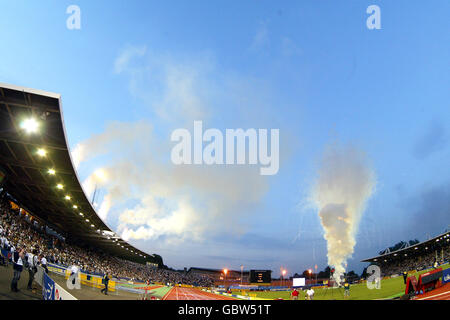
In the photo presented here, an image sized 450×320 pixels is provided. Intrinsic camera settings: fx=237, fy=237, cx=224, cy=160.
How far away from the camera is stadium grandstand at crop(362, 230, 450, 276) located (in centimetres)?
4522

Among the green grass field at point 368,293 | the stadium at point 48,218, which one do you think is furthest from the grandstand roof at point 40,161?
the green grass field at point 368,293

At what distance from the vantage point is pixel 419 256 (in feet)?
183

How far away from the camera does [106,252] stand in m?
66.6

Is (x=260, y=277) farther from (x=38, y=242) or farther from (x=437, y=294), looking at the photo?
(x=38, y=242)

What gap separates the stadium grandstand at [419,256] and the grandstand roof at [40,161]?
52.9 m

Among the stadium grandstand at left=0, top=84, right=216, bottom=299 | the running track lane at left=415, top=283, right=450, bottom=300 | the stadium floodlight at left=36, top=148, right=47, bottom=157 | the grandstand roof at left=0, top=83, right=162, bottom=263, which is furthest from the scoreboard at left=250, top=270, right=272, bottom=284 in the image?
the stadium floodlight at left=36, top=148, right=47, bottom=157

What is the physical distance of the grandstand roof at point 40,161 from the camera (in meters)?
Answer: 13.5

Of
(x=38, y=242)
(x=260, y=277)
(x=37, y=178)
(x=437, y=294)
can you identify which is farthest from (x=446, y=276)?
(x=38, y=242)

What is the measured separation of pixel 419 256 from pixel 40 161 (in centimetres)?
7448

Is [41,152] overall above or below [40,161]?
above

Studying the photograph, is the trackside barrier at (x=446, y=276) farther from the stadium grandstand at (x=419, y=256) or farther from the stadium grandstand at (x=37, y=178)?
the stadium grandstand at (x=419, y=256)
